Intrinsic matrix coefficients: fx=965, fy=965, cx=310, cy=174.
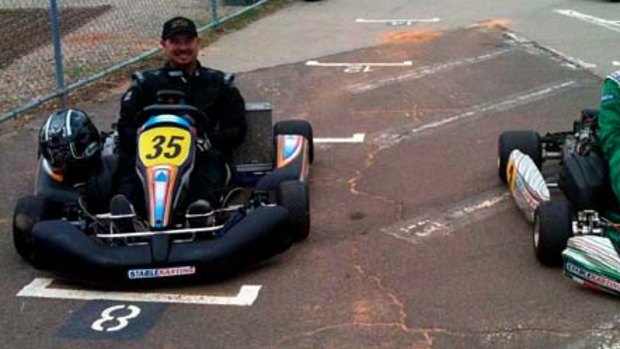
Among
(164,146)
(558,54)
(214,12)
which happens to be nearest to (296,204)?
(164,146)

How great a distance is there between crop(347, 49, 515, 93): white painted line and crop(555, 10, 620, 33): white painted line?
2477 mm

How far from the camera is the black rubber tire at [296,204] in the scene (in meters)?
5.28

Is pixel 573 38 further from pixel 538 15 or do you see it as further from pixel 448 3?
pixel 448 3

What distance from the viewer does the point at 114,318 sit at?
453 cm

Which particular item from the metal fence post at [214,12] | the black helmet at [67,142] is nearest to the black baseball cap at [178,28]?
the black helmet at [67,142]

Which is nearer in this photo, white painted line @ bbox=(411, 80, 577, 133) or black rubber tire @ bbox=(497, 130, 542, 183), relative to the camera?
black rubber tire @ bbox=(497, 130, 542, 183)

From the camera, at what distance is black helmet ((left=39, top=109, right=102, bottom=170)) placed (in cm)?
560

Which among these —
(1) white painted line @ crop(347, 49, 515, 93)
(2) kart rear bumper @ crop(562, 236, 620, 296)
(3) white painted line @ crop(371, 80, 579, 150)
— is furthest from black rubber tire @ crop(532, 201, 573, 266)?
(1) white painted line @ crop(347, 49, 515, 93)

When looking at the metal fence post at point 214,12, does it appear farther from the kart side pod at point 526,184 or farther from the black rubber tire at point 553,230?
the black rubber tire at point 553,230

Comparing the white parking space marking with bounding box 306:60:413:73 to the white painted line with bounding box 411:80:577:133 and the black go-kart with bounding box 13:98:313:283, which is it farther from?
the black go-kart with bounding box 13:98:313:283

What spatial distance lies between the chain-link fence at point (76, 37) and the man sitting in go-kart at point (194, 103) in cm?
310

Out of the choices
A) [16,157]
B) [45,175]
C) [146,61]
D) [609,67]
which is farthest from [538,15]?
[45,175]

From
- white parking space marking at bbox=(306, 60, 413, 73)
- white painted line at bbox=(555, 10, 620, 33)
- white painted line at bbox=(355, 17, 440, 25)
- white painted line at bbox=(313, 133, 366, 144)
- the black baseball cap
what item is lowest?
white painted line at bbox=(555, 10, 620, 33)

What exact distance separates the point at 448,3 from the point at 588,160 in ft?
37.4
